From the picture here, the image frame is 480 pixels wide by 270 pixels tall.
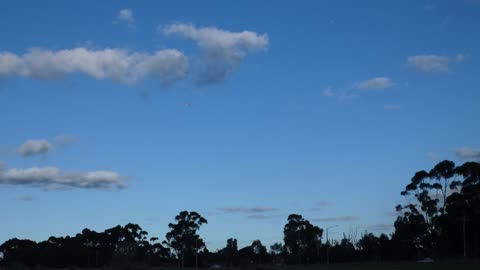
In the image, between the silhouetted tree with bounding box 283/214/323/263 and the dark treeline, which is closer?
the dark treeline

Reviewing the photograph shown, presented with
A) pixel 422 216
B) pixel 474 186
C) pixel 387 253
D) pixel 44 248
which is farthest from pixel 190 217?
pixel 474 186

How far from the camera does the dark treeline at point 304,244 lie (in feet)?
310

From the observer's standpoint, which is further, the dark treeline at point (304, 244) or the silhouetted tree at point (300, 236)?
the silhouetted tree at point (300, 236)

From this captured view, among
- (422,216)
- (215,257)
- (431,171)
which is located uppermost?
(431,171)

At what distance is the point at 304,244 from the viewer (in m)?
143

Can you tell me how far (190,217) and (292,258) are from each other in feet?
85.9

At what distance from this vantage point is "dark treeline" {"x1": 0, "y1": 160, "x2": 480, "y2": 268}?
94375 mm

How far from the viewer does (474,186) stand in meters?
93.2

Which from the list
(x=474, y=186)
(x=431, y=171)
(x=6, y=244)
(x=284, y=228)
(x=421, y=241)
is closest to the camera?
(x=474, y=186)

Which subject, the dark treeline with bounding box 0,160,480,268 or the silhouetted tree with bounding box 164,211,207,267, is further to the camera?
the silhouetted tree with bounding box 164,211,207,267

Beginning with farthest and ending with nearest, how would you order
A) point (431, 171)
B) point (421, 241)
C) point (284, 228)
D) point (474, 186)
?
point (284, 228) → point (421, 241) → point (431, 171) → point (474, 186)

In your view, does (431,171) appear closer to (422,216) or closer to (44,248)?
(422,216)

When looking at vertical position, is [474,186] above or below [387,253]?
above

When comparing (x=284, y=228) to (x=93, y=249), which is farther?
(x=284, y=228)
